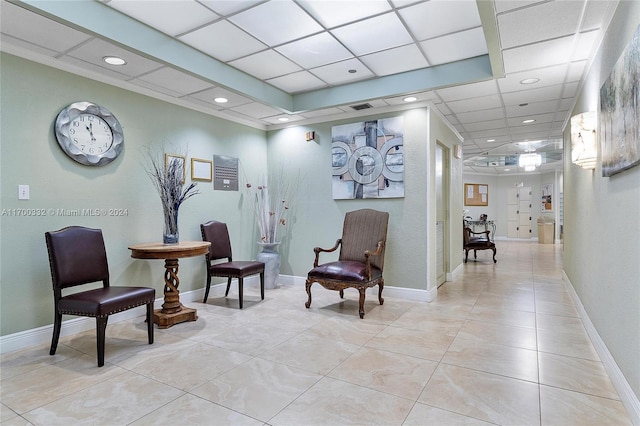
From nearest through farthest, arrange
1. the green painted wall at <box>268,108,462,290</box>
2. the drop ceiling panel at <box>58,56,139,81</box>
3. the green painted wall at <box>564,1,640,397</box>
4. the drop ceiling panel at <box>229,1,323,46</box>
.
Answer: the green painted wall at <box>564,1,640,397</box> → the drop ceiling panel at <box>229,1,323,46</box> → the drop ceiling panel at <box>58,56,139,81</box> → the green painted wall at <box>268,108,462,290</box>

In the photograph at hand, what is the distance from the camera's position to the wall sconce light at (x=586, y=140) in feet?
9.57

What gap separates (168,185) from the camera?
12.4 ft

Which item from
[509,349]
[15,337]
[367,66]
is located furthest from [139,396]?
[367,66]

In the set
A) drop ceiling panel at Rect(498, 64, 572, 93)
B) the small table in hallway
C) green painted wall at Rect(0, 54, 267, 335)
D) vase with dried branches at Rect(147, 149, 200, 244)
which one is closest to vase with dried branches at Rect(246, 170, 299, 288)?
green painted wall at Rect(0, 54, 267, 335)

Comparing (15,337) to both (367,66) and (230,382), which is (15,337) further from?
(367,66)

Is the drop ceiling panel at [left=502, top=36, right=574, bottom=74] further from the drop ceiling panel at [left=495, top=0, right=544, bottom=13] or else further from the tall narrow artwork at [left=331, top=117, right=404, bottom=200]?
the tall narrow artwork at [left=331, top=117, right=404, bottom=200]

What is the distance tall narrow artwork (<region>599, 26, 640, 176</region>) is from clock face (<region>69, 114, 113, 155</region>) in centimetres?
424

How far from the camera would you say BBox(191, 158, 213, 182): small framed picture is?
4.58 m

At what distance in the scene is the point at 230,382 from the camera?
2363 mm

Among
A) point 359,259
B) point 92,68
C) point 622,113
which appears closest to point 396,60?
point 622,113

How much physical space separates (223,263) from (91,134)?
2.03 metres

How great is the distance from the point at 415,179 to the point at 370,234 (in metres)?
0.95

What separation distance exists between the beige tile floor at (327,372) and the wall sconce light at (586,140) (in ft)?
5.21

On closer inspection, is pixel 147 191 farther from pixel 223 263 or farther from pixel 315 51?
pixel 315 51
